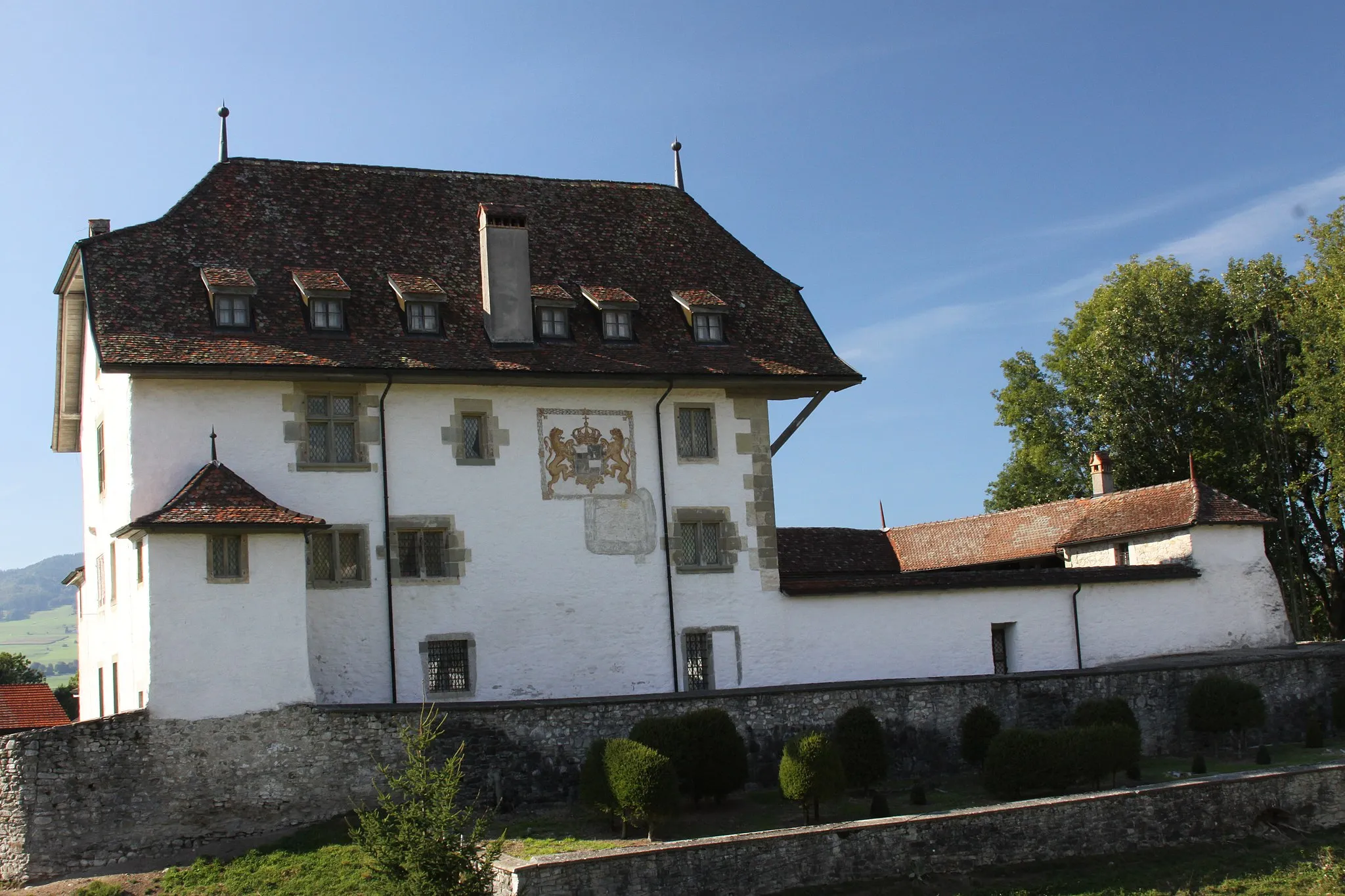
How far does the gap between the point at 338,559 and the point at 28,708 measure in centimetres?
1482

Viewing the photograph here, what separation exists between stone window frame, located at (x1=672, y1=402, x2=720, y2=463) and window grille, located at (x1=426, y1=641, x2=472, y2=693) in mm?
5840

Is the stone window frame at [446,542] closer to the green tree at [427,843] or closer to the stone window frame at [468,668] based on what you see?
the stone window frame at [468,668]

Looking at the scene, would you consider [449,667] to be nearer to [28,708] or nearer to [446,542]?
[446,542]

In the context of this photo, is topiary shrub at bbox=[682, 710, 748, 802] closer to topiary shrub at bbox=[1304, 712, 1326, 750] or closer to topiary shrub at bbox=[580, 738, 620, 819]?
topiary shrub at bbox=[580, 738, 620, 819]

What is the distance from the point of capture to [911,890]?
22125mm

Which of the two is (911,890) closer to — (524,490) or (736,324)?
(524,490)

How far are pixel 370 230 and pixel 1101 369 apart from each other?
3115cm

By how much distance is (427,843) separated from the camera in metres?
19.6

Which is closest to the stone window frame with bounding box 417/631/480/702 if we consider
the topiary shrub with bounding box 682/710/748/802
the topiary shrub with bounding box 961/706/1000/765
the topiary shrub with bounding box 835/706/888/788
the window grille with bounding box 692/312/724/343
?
the topiary shrub with bounding box 682/710/748/802

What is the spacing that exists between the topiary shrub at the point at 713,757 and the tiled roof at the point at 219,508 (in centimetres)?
731

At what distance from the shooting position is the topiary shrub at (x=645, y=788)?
2286 cm

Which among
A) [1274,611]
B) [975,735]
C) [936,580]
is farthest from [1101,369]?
[975,735]

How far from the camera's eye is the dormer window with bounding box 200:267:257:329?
92.5 feet

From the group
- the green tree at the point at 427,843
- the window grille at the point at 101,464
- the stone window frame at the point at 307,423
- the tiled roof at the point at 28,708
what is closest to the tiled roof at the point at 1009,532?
the stone window frame at the point at 307,423
